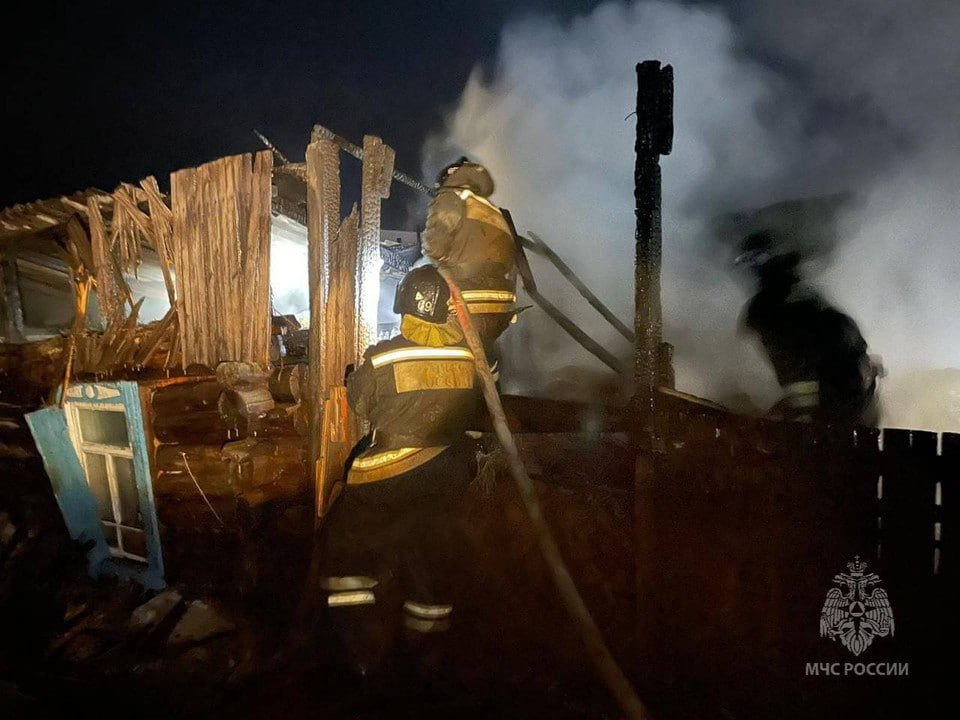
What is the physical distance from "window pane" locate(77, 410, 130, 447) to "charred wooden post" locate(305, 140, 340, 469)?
222 cm

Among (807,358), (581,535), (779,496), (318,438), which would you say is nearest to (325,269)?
(318,438)

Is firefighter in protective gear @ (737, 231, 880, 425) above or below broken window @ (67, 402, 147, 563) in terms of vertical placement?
above

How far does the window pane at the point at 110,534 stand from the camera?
5167 mm

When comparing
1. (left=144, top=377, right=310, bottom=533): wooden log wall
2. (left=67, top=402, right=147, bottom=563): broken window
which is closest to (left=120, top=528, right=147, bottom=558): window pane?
(left=67, top=402, right=147, bottom=563): broken window

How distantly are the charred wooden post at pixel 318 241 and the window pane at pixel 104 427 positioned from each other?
2219 mm

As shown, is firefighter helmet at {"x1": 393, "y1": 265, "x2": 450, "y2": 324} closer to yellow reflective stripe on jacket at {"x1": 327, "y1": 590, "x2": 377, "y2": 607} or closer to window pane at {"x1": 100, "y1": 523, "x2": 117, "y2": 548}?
yellow reflective stripe on jacket at {"x1": 327, "y1": 590, "x2": 377, "y2": 607}

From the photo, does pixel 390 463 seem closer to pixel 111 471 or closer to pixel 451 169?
pixel 451 169

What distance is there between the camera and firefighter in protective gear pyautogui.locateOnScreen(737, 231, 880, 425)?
541 cm

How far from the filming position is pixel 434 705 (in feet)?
10.7

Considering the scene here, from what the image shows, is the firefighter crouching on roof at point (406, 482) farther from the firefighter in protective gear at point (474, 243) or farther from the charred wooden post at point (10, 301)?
the charred wooden post at point (10, 301)

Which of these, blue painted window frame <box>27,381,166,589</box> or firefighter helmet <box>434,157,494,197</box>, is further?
blue painted window frame <box>27,381,166,589</box>

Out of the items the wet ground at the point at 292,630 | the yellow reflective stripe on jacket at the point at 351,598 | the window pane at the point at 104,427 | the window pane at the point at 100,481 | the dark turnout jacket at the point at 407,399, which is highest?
the dark turnout jacket at the point at 407,399

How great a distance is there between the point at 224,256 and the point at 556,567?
14.0ft

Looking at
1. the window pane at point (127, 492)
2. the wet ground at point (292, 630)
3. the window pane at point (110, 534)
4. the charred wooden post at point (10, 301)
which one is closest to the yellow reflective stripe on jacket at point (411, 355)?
the wet ground at point (292, 630)
